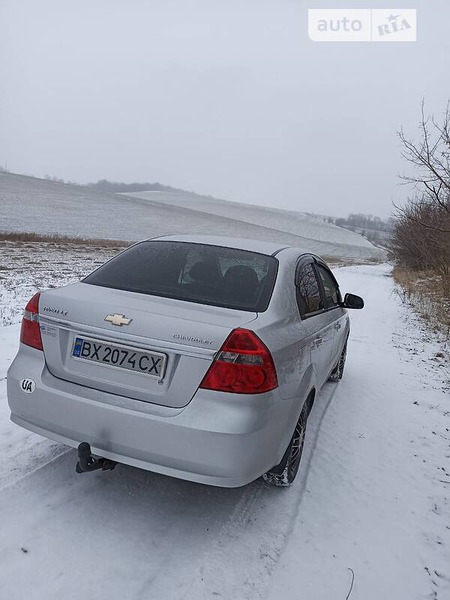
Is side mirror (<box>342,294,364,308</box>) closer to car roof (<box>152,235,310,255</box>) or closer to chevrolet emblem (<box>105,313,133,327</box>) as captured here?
car roof (<box>152,235,310,255</box>)

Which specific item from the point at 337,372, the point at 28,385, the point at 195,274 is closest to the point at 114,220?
the point at 337,372

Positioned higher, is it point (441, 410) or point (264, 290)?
point (264, 290)

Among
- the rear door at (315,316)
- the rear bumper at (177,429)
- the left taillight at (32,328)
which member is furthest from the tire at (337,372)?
the left taillight at (32,328)

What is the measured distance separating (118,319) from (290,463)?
4.90 ft

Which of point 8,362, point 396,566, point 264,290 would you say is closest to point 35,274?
point 8,362

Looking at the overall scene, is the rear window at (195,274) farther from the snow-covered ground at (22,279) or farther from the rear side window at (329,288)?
the snow-covered ground at (22,279)

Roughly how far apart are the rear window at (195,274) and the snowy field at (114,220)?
35322mm

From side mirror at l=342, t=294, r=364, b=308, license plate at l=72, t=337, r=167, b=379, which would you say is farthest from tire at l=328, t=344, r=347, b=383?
license plate at l=72, t=337, r=167, b=379

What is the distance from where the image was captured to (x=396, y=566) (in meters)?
2.44

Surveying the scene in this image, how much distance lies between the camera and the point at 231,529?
8.41ft

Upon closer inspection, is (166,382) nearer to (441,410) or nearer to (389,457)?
(389,457)

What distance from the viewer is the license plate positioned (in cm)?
231

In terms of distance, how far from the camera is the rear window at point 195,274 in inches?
109

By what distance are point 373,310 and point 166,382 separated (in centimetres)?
1097
